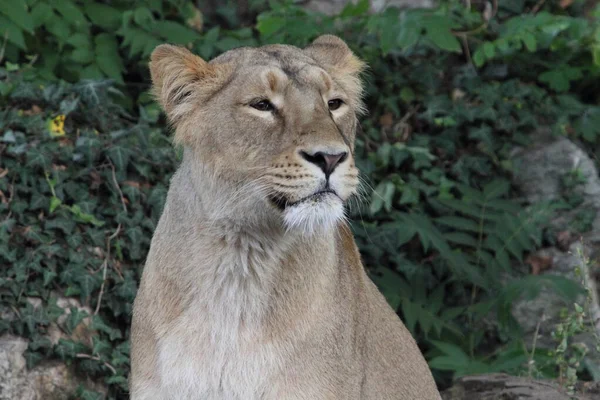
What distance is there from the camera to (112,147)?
251 inches

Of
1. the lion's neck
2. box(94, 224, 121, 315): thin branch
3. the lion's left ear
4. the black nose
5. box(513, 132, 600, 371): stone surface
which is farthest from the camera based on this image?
box(513, 132, 600, 371): stone surface

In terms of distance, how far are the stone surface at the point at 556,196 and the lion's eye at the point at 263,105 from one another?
13.1ft

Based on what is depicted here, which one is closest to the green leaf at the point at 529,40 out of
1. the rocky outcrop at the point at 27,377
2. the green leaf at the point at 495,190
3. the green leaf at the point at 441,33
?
the green leaf at the point at 441,33

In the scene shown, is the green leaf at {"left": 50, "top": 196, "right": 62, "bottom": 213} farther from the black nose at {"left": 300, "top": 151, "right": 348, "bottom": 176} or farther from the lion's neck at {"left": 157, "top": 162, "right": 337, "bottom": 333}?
the black nose at {"left": 300, "top": 151, "right": 348, "bottom": 176}

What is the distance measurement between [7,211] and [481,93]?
3.99 m

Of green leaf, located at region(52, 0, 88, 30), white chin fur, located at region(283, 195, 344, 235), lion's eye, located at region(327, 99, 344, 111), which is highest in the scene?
lion's eye, located at region(327, 99, 344, 111)

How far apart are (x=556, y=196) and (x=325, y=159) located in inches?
189

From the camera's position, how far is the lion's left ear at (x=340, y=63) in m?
4.29

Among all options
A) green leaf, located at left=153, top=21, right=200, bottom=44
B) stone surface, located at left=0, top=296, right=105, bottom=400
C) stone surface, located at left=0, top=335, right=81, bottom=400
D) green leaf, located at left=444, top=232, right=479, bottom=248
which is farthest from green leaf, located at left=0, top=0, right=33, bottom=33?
green leaf, located at left=444, top=232, right=479, bottom=248

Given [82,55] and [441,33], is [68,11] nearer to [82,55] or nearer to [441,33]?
[82,55]

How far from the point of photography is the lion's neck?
12.6ft

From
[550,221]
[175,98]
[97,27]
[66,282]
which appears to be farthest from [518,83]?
[175,98]

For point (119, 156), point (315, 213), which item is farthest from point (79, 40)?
point (315, 213)

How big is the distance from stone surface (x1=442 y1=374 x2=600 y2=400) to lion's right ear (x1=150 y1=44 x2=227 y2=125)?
2.37m
